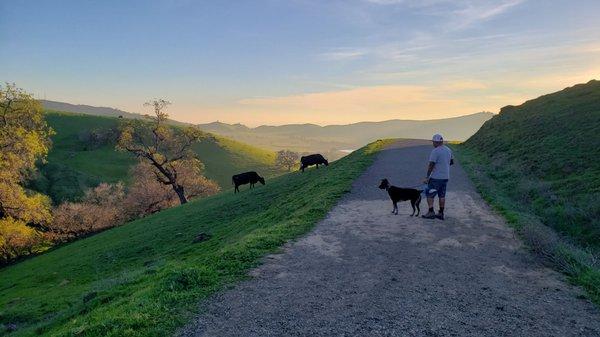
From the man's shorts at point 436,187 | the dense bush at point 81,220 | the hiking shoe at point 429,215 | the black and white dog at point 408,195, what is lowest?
the dense bush at point 81,220

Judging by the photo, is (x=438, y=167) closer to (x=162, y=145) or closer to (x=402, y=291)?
(x=402, y=291)

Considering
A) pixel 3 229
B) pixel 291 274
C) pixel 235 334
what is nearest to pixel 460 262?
pixel 291 274

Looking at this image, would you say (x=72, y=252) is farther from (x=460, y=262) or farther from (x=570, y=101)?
(x=570, y=101)

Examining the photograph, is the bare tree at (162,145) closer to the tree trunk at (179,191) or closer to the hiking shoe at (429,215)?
the tree trunk at (179,191)

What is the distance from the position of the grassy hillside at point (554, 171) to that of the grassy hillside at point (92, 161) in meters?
36.3

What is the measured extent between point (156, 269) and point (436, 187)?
10905 mm

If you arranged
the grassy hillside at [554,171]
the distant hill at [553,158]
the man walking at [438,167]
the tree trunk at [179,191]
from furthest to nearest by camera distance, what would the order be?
1. the tree trunk at [179,191]
2. the distant hill at [553,158]
3. the man walking at [438,167]
4. the grassy hillside at [554,171]

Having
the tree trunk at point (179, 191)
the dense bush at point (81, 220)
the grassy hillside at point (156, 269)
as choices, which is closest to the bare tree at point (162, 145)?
→ the tree trunk at point (179, 191)


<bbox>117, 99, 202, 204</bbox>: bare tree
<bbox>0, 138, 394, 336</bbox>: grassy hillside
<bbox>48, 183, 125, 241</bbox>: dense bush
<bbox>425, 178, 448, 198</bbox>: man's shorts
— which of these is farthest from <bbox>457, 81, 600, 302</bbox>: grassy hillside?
<bbox>48, 183, 125, 241</bbox>: dense bush

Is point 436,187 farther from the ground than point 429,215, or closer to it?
farther from the ground

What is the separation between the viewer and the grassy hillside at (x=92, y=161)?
2825 inches

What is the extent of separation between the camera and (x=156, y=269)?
558 inches

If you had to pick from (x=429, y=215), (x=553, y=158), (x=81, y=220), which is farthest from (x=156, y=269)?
(x=81, y=220)

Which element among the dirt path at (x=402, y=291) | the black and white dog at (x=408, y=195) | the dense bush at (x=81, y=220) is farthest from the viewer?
the dense bush at (x=81, y=220)
